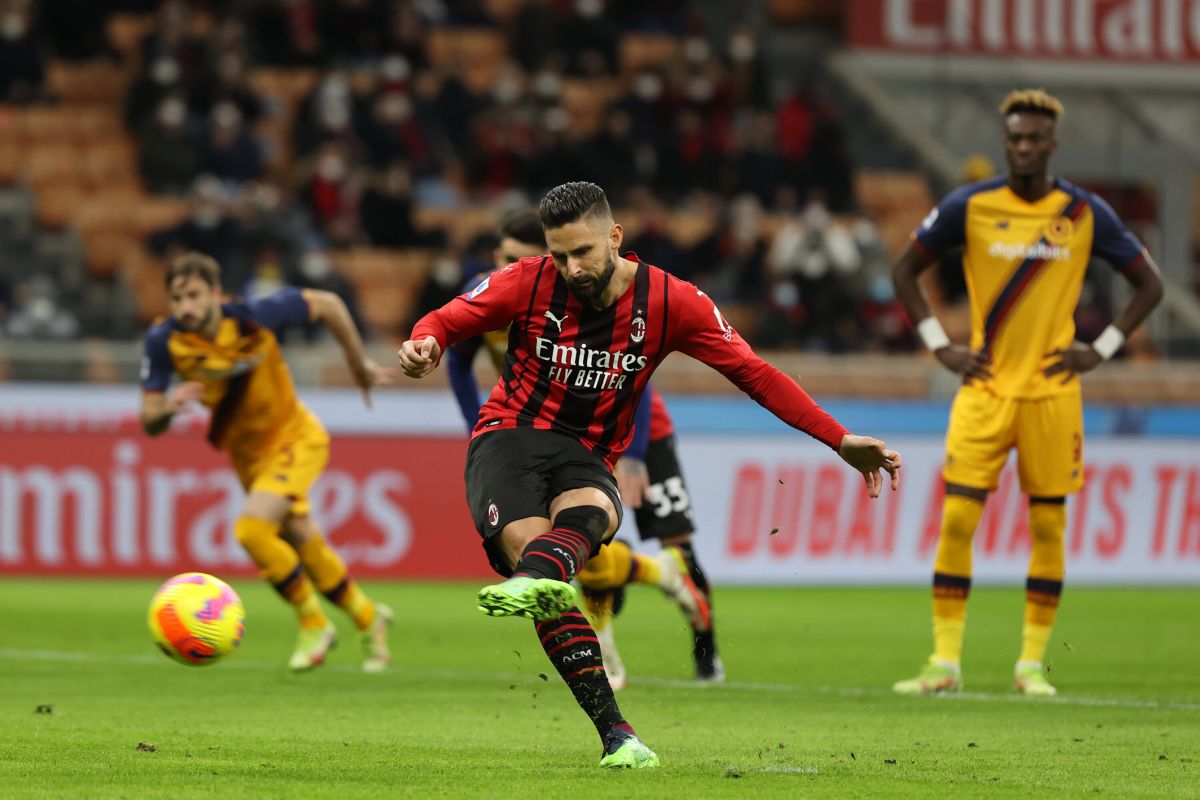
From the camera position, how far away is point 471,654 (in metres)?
11.9

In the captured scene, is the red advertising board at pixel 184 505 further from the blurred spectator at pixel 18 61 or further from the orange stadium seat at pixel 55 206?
the blurred spectator at pixel 18 61

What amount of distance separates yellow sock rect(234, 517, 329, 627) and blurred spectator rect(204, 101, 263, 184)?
36.5 feet

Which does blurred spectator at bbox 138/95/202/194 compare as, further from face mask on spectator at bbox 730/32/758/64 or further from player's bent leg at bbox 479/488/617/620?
player's bent leg at bbox 479/488/617/620

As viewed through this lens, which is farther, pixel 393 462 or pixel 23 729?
pixel 393 462

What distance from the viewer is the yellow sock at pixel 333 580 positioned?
1109 centimetres

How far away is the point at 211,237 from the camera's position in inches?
802

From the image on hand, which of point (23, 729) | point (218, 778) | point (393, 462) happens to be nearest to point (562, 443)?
point (218, 778)

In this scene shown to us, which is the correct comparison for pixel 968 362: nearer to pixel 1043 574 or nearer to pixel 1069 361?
pixel 1069 361

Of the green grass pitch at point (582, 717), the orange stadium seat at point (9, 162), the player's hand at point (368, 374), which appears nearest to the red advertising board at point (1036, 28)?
the orange stadium seat at point (9, 162)

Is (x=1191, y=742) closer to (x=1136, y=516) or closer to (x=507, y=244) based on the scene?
(x=507, y=244)

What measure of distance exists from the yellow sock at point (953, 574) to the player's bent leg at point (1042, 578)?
337mm

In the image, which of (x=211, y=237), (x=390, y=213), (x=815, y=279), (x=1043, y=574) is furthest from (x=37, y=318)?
(x=1043, y=574)

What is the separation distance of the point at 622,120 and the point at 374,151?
3.08 meters

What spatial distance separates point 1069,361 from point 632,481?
2291mm
